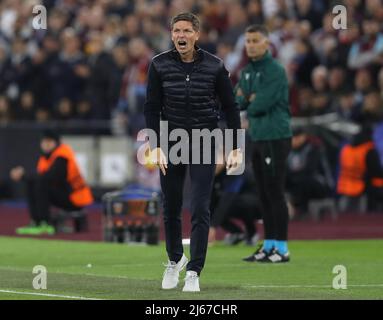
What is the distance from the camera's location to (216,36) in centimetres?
2786

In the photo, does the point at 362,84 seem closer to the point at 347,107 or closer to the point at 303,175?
the point at 347,107

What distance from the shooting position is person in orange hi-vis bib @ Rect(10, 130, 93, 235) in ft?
71.4

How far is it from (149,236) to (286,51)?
23.8 ft

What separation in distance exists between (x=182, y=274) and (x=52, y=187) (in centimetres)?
826

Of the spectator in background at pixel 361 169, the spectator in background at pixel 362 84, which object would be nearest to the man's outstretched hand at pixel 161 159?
the spectator in background at pixel 361 169

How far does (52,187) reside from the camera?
72.0 ft

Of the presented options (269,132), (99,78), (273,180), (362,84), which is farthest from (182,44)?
(99,78)

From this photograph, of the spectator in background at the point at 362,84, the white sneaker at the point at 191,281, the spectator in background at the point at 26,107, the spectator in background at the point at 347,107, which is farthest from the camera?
the spectator in background at the point at 26,107

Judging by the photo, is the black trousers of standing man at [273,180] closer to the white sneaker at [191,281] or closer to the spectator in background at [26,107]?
the white sneaker at [191,281]

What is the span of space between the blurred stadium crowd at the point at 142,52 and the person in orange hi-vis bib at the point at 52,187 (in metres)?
4.01

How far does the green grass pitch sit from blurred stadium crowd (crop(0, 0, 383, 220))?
597cm

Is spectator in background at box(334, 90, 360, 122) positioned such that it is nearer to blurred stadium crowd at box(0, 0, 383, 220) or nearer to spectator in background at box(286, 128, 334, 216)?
blurred stadium crowd at box(0, 0, 383, 220)

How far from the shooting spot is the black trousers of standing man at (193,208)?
12039 mm

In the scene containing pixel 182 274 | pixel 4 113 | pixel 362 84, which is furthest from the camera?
pixel 4 113
